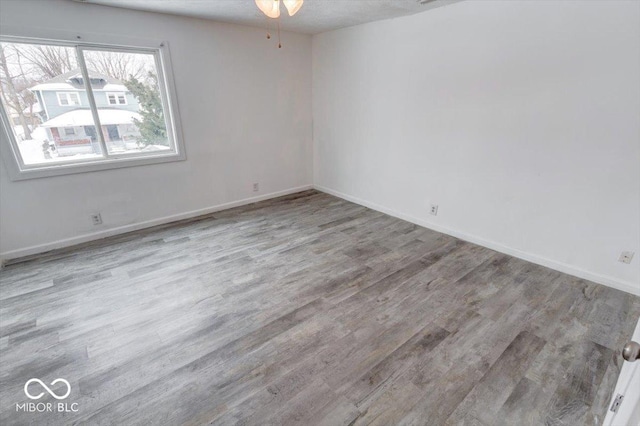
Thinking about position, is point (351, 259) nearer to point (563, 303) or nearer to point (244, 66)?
point (563, 303)

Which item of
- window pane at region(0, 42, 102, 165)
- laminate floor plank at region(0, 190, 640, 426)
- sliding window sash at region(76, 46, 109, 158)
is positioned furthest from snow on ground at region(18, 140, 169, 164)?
laminate floor plank at region(0, 190, 640, 426)

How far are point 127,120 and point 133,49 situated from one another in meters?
0.77

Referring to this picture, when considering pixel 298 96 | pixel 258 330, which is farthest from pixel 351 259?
pixel 298 96

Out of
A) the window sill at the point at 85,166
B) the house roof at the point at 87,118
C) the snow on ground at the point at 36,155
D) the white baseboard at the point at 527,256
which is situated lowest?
the white baseboard at the point at 527,256

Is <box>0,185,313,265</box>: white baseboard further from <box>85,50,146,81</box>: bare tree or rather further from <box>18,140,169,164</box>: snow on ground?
<box>85,50,146,81</box>: bare tree

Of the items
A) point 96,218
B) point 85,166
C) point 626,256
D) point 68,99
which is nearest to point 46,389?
point 96,218

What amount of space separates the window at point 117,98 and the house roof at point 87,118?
8cm

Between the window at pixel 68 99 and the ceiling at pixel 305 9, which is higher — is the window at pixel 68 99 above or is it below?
below

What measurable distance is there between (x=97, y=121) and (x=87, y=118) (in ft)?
0.29

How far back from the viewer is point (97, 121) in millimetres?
3176

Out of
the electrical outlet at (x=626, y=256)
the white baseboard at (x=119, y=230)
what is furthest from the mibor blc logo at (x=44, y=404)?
the electrical outlet at (x=626, y=256)

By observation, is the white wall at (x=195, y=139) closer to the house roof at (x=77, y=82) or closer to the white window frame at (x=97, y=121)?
the white window frame at (x=97, y=121)

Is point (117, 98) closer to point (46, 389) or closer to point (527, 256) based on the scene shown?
point (46, 389)

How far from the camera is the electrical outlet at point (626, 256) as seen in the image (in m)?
2.39
